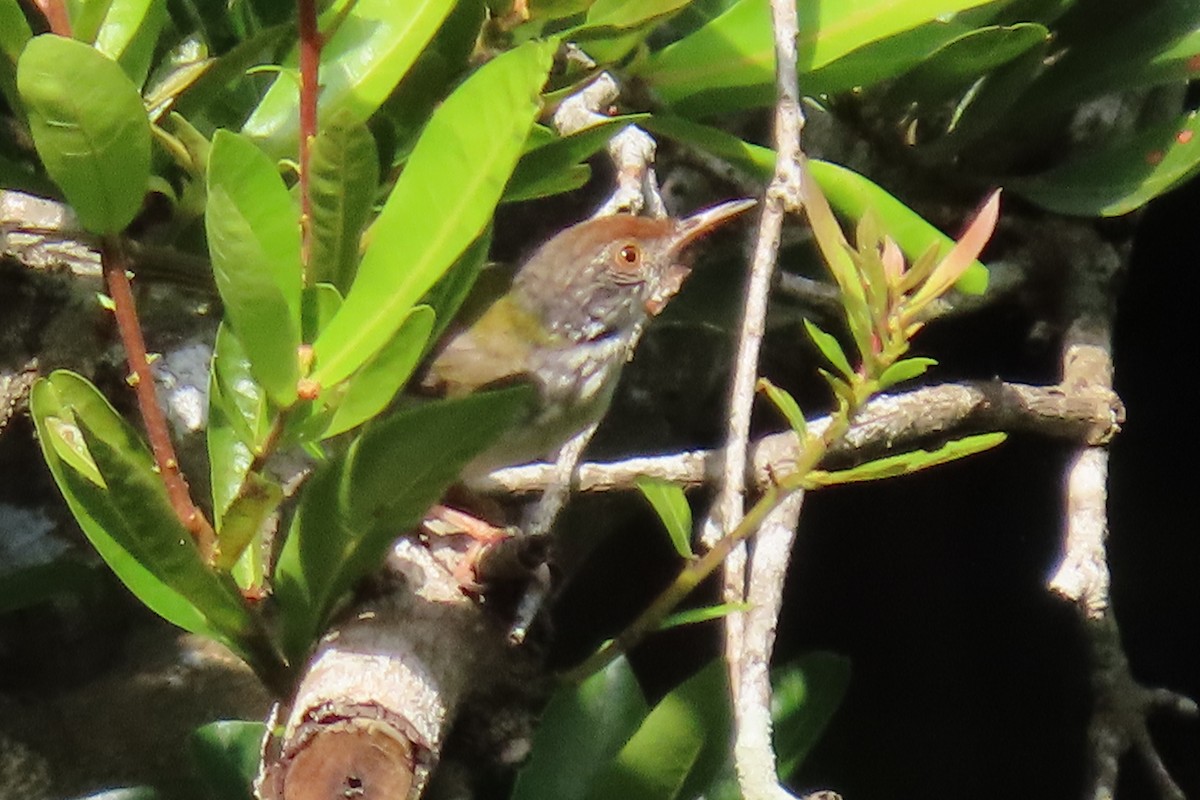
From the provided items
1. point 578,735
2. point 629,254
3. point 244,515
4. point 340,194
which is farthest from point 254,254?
point 629,254

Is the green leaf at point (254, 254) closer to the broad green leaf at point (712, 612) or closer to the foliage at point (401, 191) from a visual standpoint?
the foliage at point (401, 191)

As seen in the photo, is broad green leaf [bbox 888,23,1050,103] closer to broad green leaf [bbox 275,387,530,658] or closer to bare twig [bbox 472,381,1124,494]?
bare twig [bbox 472,381,1124,494]

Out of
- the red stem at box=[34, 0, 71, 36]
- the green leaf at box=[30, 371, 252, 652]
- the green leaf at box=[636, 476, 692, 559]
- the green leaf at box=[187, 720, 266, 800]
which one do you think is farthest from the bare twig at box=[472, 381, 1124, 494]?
the red stem at box=[34, 0, 71, 36]

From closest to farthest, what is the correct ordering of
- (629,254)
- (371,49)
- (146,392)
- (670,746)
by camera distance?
(146,392) → (371,49) → (670,746) → (629,254)

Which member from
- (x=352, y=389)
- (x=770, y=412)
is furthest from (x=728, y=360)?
(x=352, y=389)

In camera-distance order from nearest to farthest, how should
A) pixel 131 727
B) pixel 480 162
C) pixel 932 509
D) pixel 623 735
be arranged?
pixel 480 162 → pixel 623 735 → pixel 131 727 → pixel 932 509

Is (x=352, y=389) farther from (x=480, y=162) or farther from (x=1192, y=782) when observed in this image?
(x=1192, y=782)

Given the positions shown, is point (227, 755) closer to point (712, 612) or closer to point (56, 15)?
point (712, 612)
